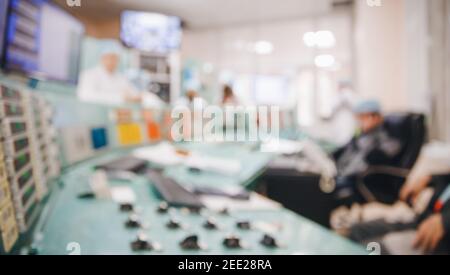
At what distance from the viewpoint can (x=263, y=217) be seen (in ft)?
3.01

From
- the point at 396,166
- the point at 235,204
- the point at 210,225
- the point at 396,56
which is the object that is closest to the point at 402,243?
the point at 235,204

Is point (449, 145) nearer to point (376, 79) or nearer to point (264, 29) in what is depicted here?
point (376, 79)

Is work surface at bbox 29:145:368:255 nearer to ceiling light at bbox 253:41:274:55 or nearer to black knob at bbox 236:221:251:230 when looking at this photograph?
black knob at bbox 236:221:251:230

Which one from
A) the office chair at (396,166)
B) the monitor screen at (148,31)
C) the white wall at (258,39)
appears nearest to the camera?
the office chair at (396,166)

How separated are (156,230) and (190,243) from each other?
0.13 metres

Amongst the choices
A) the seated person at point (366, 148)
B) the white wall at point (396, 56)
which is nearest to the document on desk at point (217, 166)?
the seated person at point (366, 148)

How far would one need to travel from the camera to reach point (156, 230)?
79 cm

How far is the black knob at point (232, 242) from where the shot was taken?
0.70 m

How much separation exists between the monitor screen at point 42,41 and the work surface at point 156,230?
1.40 feet

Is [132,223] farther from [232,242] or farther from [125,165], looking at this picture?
[125,165]

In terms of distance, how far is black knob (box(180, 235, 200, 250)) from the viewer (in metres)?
0.69

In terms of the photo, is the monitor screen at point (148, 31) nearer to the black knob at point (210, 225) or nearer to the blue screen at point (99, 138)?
the blue screen at point (99, 138)

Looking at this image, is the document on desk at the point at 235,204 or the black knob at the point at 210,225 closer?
the black knob at the point at 210,225

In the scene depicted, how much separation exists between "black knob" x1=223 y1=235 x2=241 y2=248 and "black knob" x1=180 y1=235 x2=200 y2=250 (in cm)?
6
